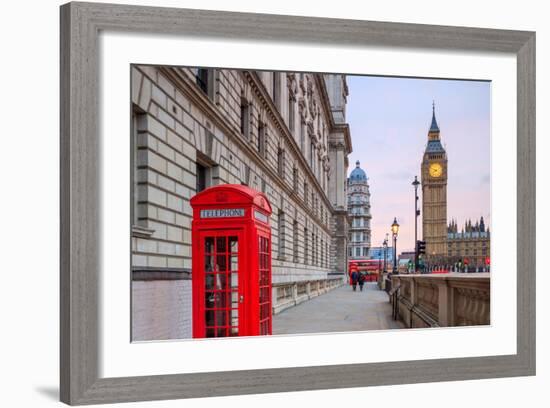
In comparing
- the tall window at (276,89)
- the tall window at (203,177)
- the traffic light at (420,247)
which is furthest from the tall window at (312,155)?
the tall window at (203,177)

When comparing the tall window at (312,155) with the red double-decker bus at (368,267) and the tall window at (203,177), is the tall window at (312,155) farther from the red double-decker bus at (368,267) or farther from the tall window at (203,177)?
the tall window at (203,177)

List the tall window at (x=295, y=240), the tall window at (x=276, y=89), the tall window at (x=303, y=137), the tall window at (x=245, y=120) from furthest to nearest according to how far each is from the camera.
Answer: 1. the tall window at (x=303, y=137)
2. the tall window at (x=295, y=240)
3. the tall window at (x=245, y=120)
4. the tall window at (x=276, y=89)

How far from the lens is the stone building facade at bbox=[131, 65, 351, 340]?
29.6 ft

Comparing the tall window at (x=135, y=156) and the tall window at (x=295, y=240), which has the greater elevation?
the tall window at (x=135, y=156)

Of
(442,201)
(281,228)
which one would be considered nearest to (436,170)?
(442,201)

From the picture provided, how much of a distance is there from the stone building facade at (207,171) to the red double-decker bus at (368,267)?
1.50 feet

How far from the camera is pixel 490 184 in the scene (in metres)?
9.73

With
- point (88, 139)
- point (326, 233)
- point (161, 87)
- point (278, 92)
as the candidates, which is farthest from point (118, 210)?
point (326, 233)

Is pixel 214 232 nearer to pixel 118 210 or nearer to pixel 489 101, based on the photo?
pixel 118 210

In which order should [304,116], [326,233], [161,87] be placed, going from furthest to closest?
[304,116] < [326,233] < [161,87]

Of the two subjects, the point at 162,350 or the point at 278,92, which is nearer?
the point at 162,350

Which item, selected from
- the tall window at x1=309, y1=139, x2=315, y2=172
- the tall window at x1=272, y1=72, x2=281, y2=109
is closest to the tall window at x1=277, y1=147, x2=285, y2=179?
the tall window at x1=272, y1=72, x2=281, y2=109

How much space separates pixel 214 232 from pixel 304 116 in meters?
13.2

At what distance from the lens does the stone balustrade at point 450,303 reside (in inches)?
383
